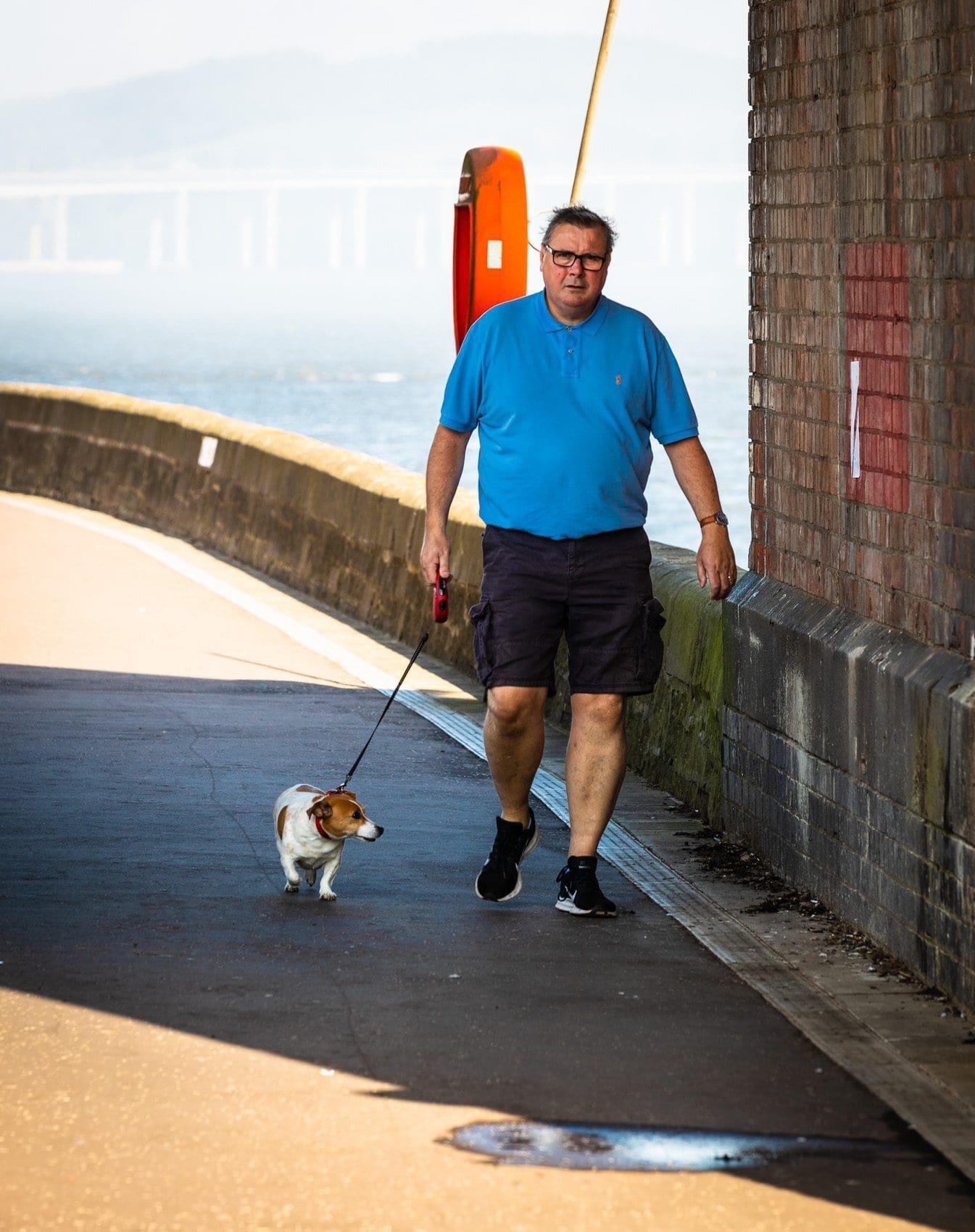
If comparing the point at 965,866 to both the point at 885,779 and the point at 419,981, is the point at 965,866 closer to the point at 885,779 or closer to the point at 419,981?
the point at 885,779

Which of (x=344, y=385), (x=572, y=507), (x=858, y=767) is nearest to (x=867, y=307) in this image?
(x=572, y=507)

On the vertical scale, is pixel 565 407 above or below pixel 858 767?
above

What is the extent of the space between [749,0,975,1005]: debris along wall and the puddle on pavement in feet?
3.26

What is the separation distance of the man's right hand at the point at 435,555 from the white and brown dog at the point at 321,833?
683mm

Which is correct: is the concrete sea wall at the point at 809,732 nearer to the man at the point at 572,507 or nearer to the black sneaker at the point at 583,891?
the man at the point at 572,507

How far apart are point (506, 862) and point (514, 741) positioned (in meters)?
0.35

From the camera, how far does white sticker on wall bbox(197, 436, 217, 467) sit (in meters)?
18.5

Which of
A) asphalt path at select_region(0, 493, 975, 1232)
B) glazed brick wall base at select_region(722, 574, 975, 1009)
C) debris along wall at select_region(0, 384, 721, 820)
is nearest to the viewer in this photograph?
asphalt path at select_region(0, 493, 975, 1232)

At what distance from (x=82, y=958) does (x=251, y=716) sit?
425cm

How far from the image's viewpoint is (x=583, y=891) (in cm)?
684

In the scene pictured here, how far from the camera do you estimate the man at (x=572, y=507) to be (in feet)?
22.4

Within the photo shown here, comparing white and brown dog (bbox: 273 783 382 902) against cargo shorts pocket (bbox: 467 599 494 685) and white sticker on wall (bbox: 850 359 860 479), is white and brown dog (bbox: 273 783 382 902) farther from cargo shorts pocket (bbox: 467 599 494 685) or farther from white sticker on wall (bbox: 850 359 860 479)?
white sticker on wall (bbox: 850 359 860 479)

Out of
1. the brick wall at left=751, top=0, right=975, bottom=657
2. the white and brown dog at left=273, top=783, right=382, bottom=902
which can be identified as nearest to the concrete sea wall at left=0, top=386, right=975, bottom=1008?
the brick wall at left=751, top=0, right=975, bottom=657

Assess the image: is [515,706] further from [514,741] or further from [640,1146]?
[640,1146]
